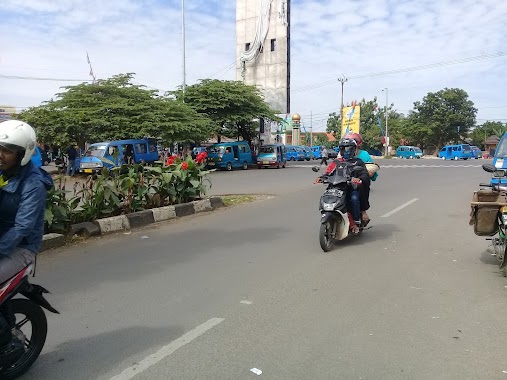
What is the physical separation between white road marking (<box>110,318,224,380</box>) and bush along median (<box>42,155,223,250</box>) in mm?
3951

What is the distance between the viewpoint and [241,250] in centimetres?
698

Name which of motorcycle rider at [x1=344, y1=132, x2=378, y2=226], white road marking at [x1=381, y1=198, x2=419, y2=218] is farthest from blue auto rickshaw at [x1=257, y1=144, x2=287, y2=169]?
motorcycle rider at [x1=344, y1=132, x2=378, y2=226]

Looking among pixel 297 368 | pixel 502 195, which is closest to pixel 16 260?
pixel 297 368

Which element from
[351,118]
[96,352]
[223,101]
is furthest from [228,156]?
[96,352]

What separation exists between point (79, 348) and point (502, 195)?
16.8ft

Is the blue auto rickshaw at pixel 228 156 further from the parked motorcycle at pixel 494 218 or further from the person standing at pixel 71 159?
the parked motorcycle at pixel 494 218

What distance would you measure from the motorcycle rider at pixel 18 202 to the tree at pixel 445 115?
67214 mm

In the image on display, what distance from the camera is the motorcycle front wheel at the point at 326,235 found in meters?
6.69

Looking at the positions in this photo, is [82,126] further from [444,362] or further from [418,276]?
[444,362]

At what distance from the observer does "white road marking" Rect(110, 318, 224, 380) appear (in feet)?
10.6

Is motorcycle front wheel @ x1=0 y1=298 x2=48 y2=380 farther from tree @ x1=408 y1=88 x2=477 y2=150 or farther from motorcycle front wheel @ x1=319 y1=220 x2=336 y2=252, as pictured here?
tree @ x1=408 y1=88 x2=477 y2=150

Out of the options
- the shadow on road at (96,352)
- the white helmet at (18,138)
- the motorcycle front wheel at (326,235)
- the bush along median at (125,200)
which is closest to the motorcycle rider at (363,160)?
the motorcycle front wheel at (326,235)

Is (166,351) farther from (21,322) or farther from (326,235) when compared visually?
(326,235)

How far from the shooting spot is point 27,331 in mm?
3248
